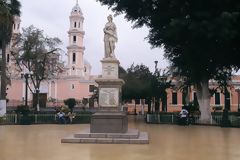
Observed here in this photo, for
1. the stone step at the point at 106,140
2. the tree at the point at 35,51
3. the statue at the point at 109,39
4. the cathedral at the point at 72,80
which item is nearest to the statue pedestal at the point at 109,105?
the statue at the point at 109,39

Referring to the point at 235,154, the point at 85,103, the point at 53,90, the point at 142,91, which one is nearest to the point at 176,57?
the point at 142,91

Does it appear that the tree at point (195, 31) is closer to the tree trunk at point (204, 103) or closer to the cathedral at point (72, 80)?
the tree trunk at point (204, 103)

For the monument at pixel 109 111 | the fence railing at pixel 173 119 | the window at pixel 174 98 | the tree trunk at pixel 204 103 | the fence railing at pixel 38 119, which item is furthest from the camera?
the window at pixel 174 98

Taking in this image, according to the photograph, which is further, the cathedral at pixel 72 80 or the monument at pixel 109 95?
the cathedral at pixel 72 80

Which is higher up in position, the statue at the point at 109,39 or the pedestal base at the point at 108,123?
the statue at the point at 109,39

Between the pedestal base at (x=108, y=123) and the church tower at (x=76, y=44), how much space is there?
65.8 metres

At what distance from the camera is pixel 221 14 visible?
68.3 feet

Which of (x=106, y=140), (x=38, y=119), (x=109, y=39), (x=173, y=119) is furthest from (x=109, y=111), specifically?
(x=38, y=119)

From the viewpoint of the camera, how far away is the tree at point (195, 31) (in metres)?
21.3

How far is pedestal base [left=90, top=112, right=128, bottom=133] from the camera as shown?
16.2m

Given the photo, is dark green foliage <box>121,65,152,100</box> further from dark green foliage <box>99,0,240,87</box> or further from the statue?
the statue

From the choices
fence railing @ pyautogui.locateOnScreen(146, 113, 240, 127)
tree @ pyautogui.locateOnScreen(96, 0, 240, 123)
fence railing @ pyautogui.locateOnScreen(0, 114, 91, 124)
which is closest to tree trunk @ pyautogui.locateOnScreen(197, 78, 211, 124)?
tree @ pyautogui.locateOnScreen(96, 0, 240, 123)

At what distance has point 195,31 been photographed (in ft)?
71.0

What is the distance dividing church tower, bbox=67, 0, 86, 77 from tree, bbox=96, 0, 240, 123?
177 ft
